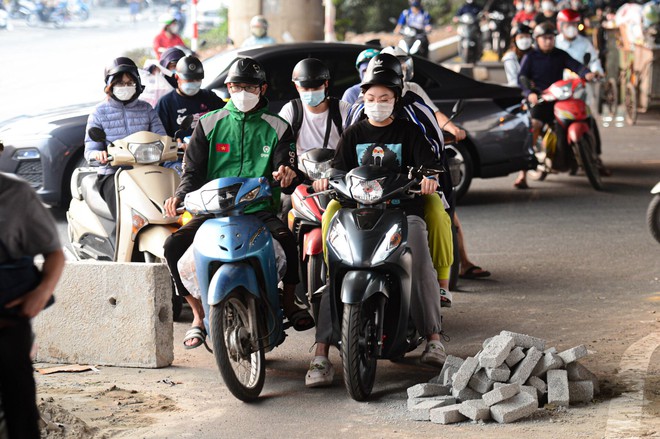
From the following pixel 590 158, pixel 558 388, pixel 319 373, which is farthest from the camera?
pixel 590 158

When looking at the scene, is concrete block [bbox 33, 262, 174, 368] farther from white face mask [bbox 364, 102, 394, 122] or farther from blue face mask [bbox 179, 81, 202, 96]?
blue face mask [bbox 179, 81, 202, 96]

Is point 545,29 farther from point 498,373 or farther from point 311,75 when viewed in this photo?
point 498,373

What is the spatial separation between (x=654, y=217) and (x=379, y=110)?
4134 millimetres

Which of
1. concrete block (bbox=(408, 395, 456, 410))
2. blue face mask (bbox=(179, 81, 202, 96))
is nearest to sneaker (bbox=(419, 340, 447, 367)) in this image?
concrete block (bbox=(408, 395, 456, 410))

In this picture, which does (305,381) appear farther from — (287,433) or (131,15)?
(131,15)

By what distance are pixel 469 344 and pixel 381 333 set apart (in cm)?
130

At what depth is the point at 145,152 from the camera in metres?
8.05

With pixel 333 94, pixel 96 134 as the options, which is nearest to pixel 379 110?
pixel 96 134

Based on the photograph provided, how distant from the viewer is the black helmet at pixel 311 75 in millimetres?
7707

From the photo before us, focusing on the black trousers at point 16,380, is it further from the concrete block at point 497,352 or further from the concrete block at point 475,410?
the concrete block at point 497,352

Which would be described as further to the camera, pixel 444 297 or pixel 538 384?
pixel 444 297

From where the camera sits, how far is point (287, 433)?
5.75m

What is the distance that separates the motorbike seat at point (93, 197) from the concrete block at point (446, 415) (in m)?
3.35

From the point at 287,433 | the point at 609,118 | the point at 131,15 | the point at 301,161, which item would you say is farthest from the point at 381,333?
the point at 131,15
